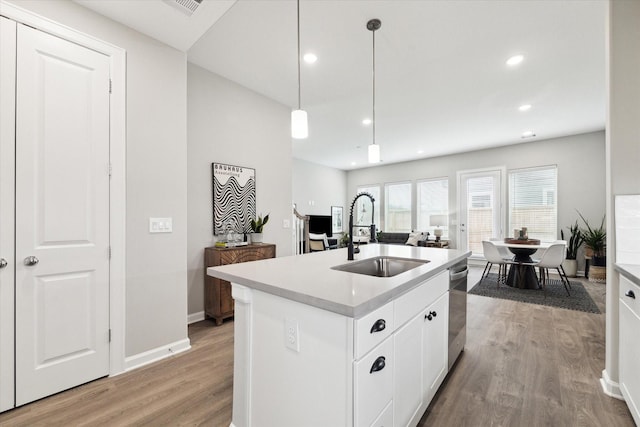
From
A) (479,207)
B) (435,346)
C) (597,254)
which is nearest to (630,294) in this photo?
(435,346)

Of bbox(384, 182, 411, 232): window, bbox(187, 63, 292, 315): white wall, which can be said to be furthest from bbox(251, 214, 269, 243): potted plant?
bbox(384, 182, 411, 232): window

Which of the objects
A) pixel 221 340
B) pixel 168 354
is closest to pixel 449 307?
pixel 221 340

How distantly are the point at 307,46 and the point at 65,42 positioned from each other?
1.92 meters

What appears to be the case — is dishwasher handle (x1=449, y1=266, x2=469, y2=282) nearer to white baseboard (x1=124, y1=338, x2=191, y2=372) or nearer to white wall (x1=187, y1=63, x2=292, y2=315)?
white baseboard (x1=124, y1=338, x2=191, y2=372)

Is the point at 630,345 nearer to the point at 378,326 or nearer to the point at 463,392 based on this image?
the point at 463,392

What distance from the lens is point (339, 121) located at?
4.95m

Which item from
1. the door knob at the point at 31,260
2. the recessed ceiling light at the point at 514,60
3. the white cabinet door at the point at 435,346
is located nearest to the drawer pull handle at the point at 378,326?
the white cabinet door at the point at 435,346

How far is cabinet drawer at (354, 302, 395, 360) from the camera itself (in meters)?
1.01

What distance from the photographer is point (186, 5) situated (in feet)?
6.66

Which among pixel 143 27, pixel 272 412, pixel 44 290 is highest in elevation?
pixel 143 27

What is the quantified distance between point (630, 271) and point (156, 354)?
10.9ft

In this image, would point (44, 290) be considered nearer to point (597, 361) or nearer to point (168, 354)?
point (168, 354)

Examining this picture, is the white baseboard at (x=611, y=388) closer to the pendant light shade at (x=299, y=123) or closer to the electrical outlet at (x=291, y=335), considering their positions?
the electrical outlet at (x=291, y=335)

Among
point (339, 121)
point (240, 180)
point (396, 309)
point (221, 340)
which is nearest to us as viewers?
point (396, 309)
